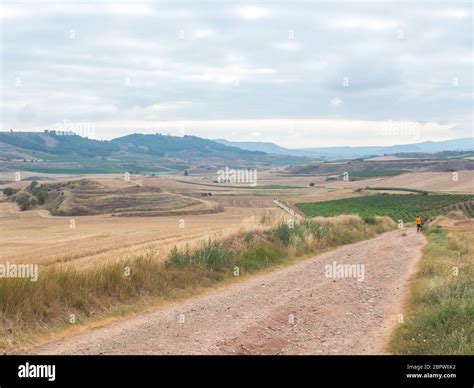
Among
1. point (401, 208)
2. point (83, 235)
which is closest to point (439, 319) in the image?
point (83, 235)

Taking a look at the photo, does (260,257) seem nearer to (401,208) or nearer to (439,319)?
(439,319)

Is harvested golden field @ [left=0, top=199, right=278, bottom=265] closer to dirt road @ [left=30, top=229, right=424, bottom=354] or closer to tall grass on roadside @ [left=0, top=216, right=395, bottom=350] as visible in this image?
tall grass on roadside @ [left=0, top=216, right=395, bottom=350]

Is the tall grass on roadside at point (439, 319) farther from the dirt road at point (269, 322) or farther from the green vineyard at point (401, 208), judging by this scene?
the green vineyard at point (401, 208)

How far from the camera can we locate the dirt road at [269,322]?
946cm

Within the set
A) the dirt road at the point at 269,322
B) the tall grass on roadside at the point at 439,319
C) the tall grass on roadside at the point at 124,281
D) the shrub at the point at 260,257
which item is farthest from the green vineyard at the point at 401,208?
the tall grass on roadside at the point at 439,319

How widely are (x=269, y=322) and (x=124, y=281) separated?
412 centimetres

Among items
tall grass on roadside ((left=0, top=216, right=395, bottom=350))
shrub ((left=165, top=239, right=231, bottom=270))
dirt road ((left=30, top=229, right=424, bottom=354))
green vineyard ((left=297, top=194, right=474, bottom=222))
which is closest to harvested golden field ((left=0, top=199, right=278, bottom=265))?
tall grass on roadside ((left=0, top=216, right=395, bottom=350))

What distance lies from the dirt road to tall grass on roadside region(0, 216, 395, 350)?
821mm

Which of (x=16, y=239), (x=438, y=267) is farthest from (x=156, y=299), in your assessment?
(x=16, y=239)

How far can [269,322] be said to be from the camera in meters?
11.3

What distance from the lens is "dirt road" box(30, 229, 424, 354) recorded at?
372 inches

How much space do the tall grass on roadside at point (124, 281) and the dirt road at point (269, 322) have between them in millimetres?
821

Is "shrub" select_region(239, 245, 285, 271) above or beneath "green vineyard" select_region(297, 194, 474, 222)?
above

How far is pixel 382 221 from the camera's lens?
48812 millimetres
